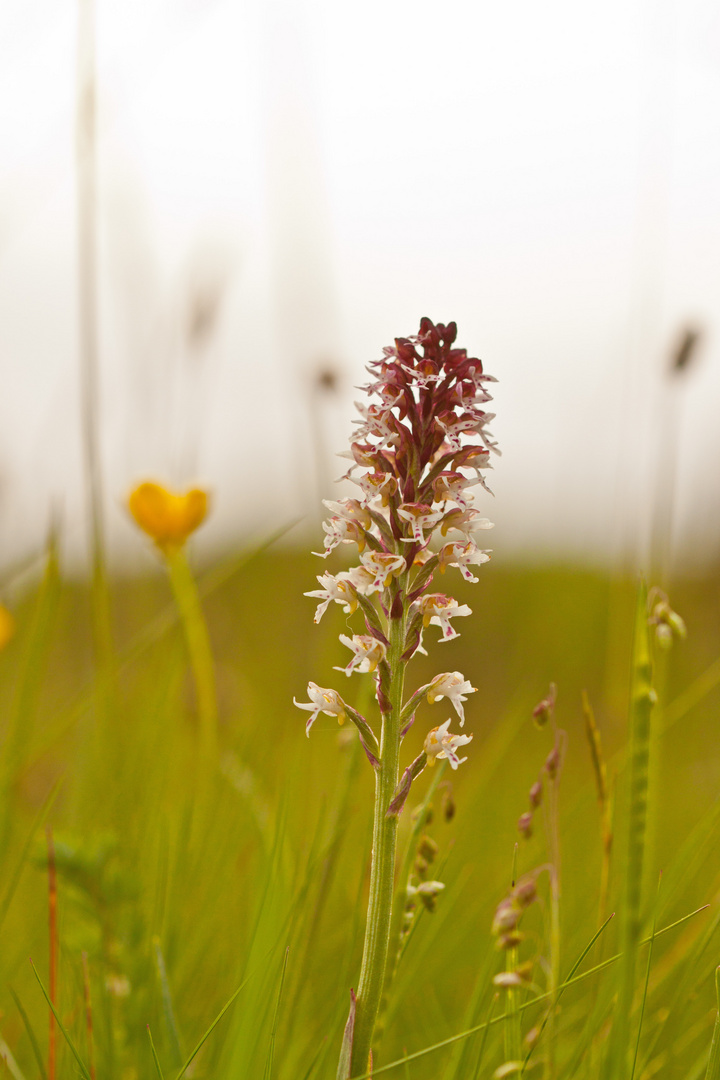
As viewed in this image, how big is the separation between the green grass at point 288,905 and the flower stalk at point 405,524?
0.21 metres

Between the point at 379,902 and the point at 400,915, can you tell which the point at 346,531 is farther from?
the point at 400,915

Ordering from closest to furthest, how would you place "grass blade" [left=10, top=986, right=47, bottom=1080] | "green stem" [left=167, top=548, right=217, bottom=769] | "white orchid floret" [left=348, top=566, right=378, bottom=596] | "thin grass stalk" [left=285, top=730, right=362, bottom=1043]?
"grass blade" [left=10, top=986, right=47, bottom=1080], "white orchid floret" [left=348, top=566, right=378, bottom=596], "thin grass stalk" [left=285, top=730, right=362, bottom=1043], "green stem" [left=167, top=548, right=217, bottom=769]

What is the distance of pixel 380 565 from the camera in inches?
45.1

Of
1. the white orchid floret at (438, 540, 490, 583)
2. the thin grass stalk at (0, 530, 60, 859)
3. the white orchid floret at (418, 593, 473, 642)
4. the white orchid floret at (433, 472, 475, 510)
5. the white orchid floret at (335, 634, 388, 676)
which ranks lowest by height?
the thin grass stalk at (0, 530, 60, 859)

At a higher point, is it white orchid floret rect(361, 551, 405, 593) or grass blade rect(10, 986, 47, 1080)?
white orchid floret rect(361, 551, 405, 593)

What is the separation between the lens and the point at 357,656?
3.76 feet

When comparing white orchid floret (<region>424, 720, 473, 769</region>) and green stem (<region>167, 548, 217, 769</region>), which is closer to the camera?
white orchid floret (<region>424, 720, 473, 769</region>)

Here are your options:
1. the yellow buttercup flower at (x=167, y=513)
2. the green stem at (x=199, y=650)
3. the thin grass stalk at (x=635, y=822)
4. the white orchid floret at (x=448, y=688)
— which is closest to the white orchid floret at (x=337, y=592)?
the white orchid floret at (x=448, y=688)

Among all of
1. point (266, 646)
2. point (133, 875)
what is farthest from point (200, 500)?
point (266, 646)

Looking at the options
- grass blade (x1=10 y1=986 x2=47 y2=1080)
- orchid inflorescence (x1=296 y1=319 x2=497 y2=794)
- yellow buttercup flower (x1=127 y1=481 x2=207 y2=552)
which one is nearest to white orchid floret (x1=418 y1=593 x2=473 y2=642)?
orchid inflorescence (x1=296 y1=319 x2=497 y2=794)

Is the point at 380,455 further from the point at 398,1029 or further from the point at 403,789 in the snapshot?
the point at 398,1029

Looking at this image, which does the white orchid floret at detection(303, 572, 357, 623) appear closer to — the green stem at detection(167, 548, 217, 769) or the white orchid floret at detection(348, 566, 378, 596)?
the white orchid floret at detection(348, 566, 378, 596)

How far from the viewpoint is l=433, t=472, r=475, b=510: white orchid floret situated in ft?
3.99

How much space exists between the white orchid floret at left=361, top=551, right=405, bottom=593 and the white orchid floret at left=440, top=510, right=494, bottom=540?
→ 0.13 meters
